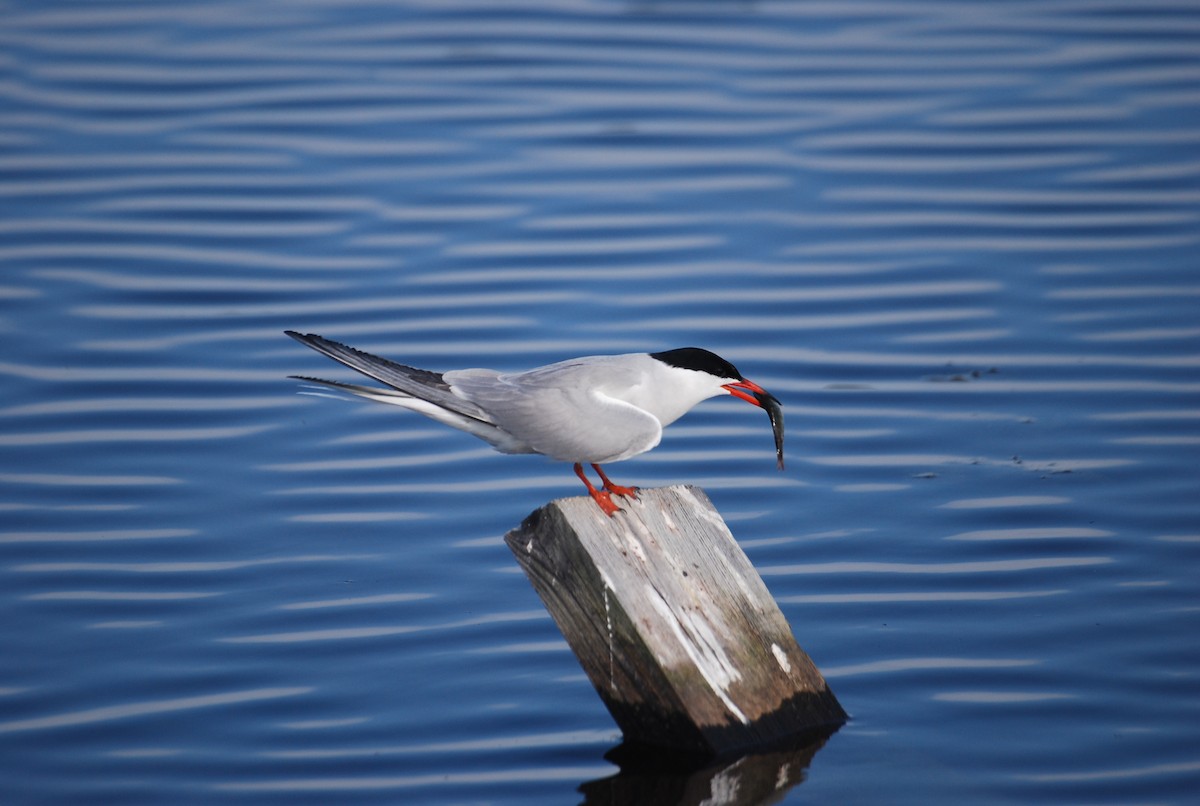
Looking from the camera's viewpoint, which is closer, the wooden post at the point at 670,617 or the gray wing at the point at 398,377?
the wooden post at the point at 670,617

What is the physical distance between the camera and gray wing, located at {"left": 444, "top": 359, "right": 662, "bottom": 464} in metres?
5.36

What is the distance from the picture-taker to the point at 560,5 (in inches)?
637

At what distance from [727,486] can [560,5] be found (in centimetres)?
984

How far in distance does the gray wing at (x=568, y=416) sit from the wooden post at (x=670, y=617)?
1.53ft

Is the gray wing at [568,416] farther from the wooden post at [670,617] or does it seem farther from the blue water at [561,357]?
the blue water at [561,357]

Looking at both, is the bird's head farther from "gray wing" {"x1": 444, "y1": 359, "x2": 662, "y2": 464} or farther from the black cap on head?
"gray wing" {"x1": 444, "y1": 359, "x2": 662, "y2": 464}

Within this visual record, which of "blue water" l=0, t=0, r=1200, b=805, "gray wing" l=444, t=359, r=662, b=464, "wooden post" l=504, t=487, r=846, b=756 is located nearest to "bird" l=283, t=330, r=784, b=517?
"gray wing" l=444, t=359, r=662, b=464

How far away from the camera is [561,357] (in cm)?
878

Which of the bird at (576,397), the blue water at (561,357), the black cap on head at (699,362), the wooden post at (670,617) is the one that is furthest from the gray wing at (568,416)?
the blue water at (561,357)

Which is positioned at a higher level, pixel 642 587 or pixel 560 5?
pixel 560 5

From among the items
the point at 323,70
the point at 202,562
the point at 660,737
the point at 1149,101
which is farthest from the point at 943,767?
the point at 323,70

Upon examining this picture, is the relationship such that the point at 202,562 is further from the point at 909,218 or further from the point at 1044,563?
the point at 909,218

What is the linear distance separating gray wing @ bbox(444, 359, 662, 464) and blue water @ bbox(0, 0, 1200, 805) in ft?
3.12

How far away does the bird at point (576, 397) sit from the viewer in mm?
5363
